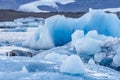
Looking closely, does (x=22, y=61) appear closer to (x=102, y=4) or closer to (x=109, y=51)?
(x=109, y=51)

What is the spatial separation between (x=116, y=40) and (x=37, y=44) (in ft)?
10.8

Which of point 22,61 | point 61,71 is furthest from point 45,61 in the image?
point 61,71

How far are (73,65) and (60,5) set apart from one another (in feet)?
205

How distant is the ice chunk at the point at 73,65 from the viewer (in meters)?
7.21

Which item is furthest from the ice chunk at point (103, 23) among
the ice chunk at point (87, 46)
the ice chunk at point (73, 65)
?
the ice chunk at point (73, 65)

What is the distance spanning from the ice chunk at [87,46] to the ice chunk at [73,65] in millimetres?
2138

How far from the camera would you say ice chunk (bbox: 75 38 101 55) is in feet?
31.5

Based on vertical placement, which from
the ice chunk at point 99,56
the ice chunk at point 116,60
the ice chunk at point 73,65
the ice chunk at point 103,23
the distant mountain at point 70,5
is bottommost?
the ice chunk at point 73,65

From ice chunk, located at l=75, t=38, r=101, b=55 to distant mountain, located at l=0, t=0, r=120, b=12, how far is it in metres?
52.4

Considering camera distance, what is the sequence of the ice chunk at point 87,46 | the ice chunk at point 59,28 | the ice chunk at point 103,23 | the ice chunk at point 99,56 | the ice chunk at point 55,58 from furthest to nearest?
the ice chunk at point 59,28, the ice chunk at point 103,23, the ice chunk at point 87,46, the ice chunk at point 99,56, the ice chunk at point 55,58

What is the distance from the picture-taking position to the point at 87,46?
969 centimetres

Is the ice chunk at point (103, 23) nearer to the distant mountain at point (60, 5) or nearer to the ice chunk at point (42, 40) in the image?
the ice chunk at point (42, 40)

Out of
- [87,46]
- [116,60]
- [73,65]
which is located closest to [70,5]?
[87,46]

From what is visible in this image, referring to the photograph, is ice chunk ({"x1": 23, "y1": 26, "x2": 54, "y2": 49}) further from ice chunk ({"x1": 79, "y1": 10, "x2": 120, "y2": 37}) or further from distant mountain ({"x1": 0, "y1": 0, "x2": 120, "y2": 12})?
distant mountain ({"x1": 0, "y1": 0, "x2": 120, "y2": 12})
